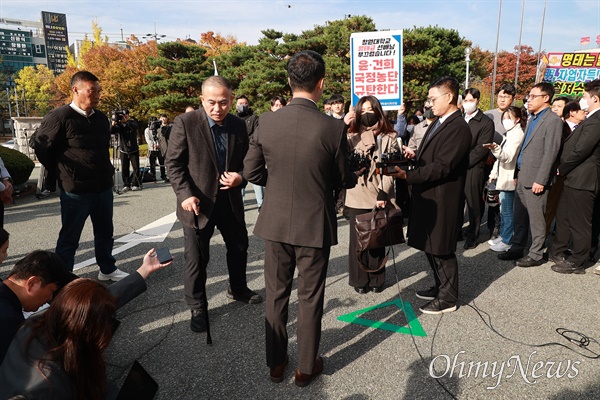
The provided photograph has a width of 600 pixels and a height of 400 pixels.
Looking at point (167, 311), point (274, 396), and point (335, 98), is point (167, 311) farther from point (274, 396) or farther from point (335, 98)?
point (335, 98)

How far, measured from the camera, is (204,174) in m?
3.12

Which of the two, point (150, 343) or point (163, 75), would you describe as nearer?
point (150, 343)

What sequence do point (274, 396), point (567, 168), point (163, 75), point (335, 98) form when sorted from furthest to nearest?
point (163, 75)
point (335, 98)
point (567, 168)
point (274, 396)

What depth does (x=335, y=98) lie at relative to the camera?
228 inches

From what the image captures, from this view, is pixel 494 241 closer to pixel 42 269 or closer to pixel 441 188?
pixel 441 188

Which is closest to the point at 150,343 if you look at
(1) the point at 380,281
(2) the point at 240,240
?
(2) the point at 240,240

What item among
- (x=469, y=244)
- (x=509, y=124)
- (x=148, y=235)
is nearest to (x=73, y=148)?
(x=148, y=235)

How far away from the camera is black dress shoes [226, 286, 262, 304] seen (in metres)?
3.59

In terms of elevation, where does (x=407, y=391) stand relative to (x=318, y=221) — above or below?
below

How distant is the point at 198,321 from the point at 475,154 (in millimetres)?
3779

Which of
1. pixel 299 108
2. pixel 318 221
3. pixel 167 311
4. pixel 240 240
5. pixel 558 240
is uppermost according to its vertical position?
pixel 299 108

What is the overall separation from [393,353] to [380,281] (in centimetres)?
106

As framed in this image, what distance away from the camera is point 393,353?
2.79 m

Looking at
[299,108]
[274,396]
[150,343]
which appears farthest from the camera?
[150,343]
